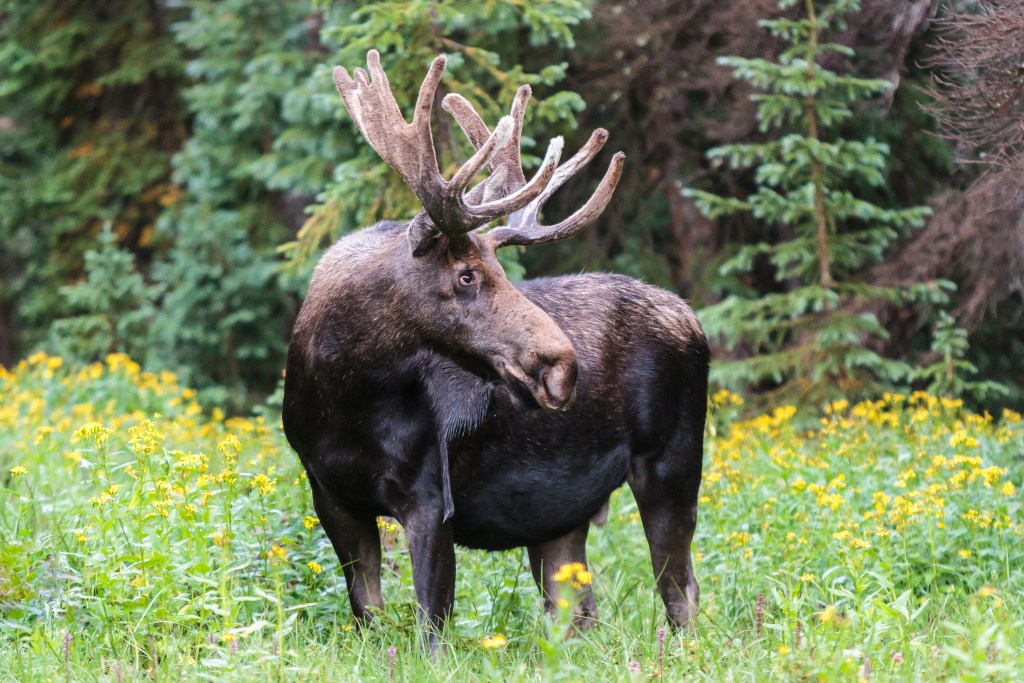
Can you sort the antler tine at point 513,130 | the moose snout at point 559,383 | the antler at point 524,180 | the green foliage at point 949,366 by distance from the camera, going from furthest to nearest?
the green foliage at point 949,366 < the antler tine at point 513,130 < the antler at point 524,180 < the moose snout at point 559,383

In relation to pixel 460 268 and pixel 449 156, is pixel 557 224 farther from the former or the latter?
pixel 449 156

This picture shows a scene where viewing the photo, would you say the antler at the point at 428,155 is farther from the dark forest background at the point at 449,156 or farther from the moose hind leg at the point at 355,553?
the dark forest background at the point at 449,156

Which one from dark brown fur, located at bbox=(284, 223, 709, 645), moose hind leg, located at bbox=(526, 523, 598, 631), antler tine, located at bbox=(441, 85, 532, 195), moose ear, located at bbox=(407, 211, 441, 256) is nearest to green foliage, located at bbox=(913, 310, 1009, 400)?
dark brown fur, located at bbox=(284, 223, 709, 645)

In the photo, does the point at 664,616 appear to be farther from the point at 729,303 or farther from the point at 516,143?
the point at 729,303

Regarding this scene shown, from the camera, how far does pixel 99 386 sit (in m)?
11.1

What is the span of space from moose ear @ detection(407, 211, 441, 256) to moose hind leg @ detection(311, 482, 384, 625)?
3.74ft

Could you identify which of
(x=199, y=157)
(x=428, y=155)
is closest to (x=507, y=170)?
(x=428, y=155)

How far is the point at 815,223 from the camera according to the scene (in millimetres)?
9945

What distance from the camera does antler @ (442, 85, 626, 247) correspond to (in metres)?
5.45

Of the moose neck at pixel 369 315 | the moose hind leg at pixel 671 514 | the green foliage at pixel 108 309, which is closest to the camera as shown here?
the moose neck at pixel 369 315

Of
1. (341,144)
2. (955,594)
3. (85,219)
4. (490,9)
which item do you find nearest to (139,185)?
(85,219)

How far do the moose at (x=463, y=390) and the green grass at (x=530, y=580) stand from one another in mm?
319

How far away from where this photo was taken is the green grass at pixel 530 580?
415 cm

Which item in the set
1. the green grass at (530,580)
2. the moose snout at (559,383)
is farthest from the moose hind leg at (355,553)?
the moose snout at (559,383)
